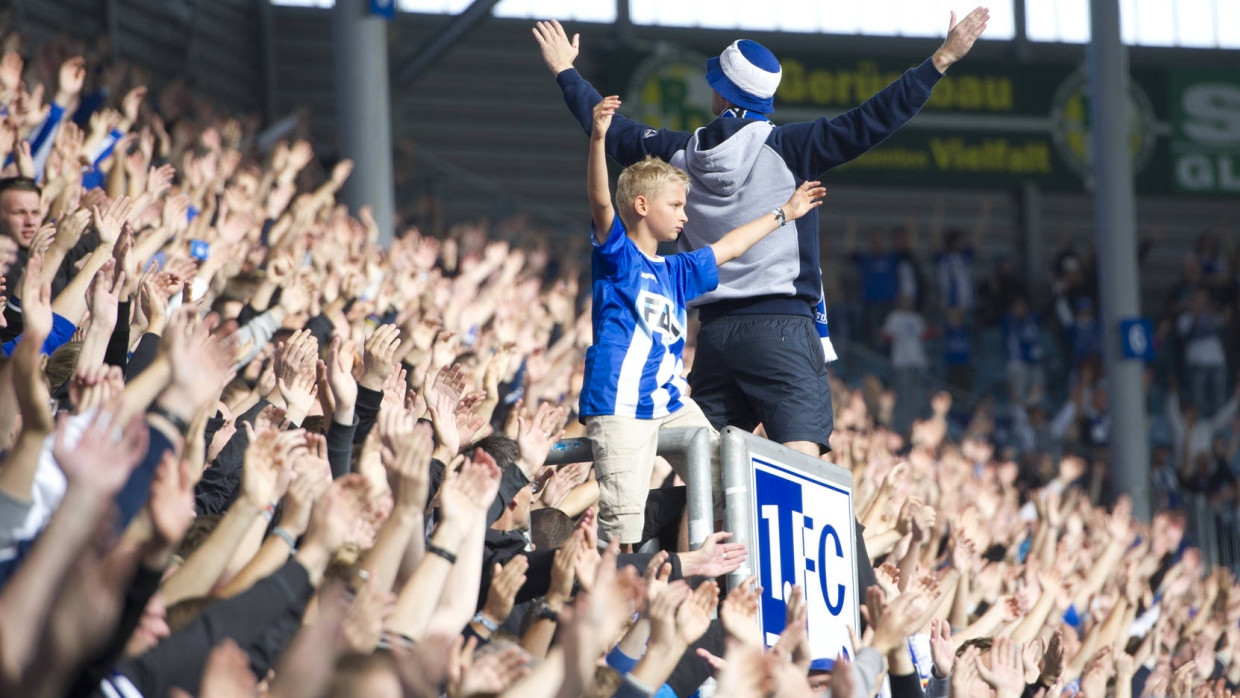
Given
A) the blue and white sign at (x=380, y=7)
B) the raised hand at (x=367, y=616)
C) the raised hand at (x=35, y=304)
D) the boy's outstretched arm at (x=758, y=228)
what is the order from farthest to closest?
the blue and white sign at (x=380, y=7)
the boy's outstretched arm at (x=758, y=228)
the raised hand at (x=35, y=304)
the raised hand at (x=367, y=616)

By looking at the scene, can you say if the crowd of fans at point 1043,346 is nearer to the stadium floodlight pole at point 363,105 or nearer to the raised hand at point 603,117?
the stadium floodlight pole at point 363,105

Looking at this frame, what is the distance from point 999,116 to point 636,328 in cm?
1272

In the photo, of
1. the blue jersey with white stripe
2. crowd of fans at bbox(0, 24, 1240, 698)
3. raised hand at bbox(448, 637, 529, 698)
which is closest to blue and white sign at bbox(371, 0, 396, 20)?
crowd of fans at bbox(0, 24, 1240, 698)

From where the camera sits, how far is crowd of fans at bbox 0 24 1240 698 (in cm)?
236

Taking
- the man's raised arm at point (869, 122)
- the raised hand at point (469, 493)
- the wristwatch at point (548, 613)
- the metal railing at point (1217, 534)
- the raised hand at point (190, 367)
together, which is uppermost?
Result: the man's raised arm at point (869, 122)

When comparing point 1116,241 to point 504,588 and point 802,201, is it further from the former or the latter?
point 504,588

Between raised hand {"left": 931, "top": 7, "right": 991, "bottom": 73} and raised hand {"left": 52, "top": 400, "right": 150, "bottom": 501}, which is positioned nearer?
raised hand {"left": 52, "top": 400, "right": 150, "bottom": 501}

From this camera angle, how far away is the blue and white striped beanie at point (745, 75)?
434 centimetres

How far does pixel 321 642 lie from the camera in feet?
7.05

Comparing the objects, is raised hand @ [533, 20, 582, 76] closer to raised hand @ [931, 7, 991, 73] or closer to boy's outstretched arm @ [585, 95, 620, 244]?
boy's outstretched arm @ [585, 95, 620, 244]

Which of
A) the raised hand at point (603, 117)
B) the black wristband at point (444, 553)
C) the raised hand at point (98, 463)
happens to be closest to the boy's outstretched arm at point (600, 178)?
the raised hand at point (603, 117)

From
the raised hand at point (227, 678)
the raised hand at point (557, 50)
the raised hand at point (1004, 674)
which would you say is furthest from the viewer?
the raised hand at point (557, 50)

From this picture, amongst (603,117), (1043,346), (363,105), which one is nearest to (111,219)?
(603,117)

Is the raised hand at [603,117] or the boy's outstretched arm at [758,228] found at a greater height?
the raised hand at [603,117]
